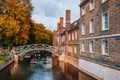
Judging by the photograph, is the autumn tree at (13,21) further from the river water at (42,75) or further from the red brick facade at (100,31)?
the red brick facade at (100,31)

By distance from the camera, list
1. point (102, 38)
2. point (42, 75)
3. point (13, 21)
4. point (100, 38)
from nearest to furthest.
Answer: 1. point (102, 38)
2. point (100, 38)
3. point (42, 75)
4. point (13, 21)

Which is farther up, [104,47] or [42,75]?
[104,47]

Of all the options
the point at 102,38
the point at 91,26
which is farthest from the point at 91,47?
the point at 102,38

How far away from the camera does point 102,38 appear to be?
20.1 meters

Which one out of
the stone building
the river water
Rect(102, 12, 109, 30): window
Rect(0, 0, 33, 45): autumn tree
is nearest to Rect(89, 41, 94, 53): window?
the stone building

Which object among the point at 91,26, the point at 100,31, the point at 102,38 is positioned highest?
the point at 91,26

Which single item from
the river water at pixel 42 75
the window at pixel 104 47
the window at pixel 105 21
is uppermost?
the window at pixel 105 21

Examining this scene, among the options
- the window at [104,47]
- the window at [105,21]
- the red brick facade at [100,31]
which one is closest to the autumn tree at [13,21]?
the red brick facade at [100,31]

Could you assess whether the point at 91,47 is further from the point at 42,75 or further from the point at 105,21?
the point at 42,75

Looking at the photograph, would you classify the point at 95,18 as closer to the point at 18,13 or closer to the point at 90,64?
the point at 90,64

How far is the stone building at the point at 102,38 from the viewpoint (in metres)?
17.3

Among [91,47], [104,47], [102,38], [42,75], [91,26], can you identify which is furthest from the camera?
[42,75]

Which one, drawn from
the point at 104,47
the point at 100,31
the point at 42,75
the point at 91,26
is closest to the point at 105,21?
→ the point at 100,31

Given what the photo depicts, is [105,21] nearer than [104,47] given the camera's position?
Yes
